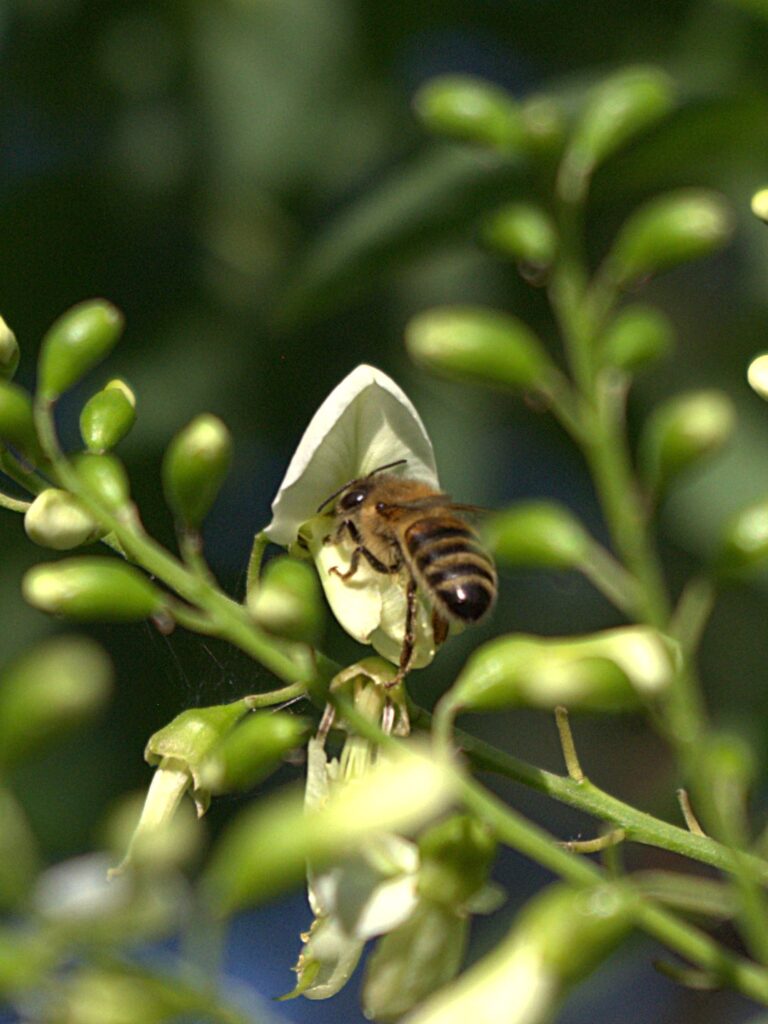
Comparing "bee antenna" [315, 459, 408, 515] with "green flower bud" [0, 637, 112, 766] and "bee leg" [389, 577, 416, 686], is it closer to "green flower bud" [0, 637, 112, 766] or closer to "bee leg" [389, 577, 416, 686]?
"bee leg" [389, 577, 416, 686]

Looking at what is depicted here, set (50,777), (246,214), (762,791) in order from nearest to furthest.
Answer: (762,791) → (50,777) → (246,214)

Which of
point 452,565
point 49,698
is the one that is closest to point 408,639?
point 452,565

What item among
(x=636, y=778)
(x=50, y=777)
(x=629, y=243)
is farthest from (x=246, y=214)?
(x=629, y=243)

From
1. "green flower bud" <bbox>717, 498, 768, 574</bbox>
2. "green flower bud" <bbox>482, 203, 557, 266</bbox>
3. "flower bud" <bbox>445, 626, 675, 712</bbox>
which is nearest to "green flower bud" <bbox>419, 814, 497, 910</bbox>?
"flower bud" <bbox>445, 626, 675, 712</bbox>

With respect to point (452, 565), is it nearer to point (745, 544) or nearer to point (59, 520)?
point (59, 520)

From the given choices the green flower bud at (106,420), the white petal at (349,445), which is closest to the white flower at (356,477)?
the white petal at (349,445)

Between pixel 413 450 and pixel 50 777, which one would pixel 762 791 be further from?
pixel 50 777
